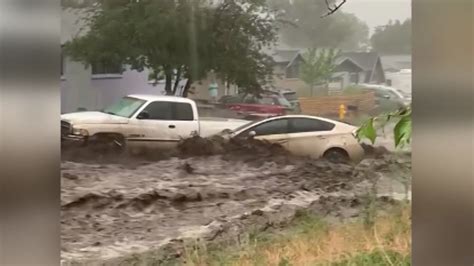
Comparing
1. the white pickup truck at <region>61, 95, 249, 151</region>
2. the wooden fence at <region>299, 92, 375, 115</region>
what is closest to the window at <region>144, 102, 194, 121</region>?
the white pickup truck at <region>61, 95, 249, 151</region>

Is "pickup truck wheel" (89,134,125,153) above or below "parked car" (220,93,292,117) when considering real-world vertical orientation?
below

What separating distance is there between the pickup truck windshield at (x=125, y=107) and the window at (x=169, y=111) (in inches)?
0.9

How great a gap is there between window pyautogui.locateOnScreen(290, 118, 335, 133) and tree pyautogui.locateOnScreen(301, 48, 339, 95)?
2.3 inches

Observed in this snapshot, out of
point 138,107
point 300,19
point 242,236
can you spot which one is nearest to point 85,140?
point 138,107

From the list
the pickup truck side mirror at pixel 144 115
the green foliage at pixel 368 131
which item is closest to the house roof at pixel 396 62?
the green foliage at pixel 368 131

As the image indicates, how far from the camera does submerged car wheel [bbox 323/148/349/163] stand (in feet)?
3.44

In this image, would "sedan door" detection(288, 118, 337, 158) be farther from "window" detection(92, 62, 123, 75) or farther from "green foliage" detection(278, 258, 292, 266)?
"window" detection(92, 62, 123, 75)

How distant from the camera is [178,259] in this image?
106 cm

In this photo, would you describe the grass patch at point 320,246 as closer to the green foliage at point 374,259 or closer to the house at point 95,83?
the green foliage at point 374,259

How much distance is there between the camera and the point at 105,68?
3.54ft

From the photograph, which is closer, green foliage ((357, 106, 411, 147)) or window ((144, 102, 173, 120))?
green foliage ((357, 106, 411, 147))

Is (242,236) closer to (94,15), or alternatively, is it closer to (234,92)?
(234,92)

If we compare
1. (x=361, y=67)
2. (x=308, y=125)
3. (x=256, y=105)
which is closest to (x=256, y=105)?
(x=256, y=105)

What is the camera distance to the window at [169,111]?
1.06 meters
